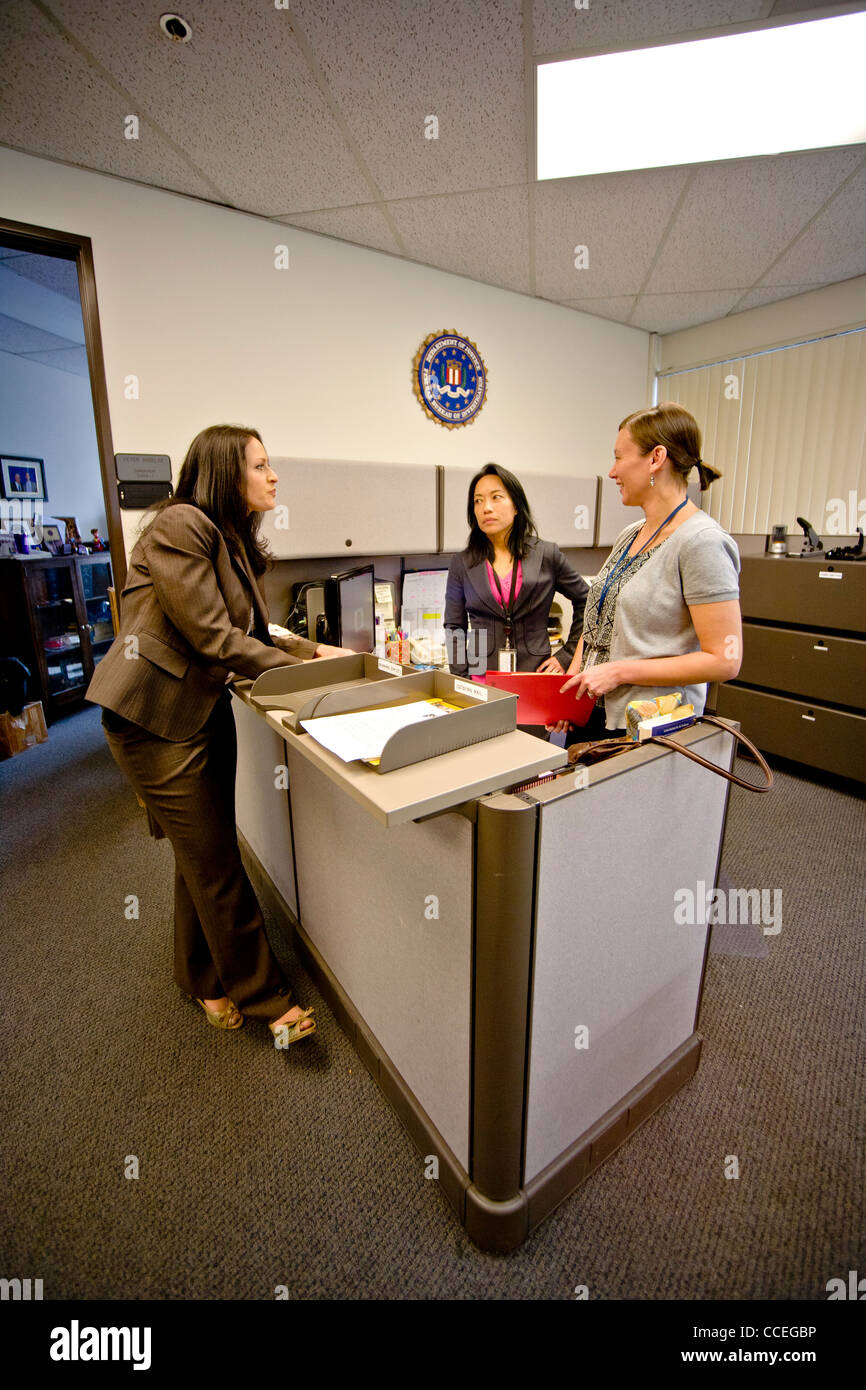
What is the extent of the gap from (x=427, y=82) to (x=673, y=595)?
1.56m

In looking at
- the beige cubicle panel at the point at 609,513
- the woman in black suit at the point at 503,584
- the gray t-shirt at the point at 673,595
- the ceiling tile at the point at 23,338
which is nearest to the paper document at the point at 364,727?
the gray t-shirt at the point at 673,595

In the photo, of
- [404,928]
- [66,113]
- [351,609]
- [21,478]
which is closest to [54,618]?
[21,478]

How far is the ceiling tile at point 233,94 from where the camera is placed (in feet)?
4.44

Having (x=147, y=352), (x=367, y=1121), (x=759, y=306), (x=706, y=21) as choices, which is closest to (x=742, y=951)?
(x=367, y=1121)

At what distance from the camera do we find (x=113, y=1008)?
1.55 meters

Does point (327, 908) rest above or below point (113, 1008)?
above

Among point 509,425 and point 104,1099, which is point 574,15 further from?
point 104,1099

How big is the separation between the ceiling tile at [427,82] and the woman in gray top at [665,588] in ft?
3.42

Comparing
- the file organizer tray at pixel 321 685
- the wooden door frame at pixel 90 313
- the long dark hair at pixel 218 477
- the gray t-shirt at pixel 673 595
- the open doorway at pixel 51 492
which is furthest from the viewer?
the open doorway at pixel 51 492

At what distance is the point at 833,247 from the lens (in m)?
2.51

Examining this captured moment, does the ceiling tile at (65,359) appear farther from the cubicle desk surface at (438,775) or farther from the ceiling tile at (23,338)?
the cubicle desk surface at (438,775)

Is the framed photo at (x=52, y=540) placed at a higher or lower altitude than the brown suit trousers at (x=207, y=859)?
higher

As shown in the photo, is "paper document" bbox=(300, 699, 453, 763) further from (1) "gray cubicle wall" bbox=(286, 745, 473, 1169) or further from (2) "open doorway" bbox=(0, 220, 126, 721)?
(2) "open doorway" bbox=(0, 220, 126, 721)
